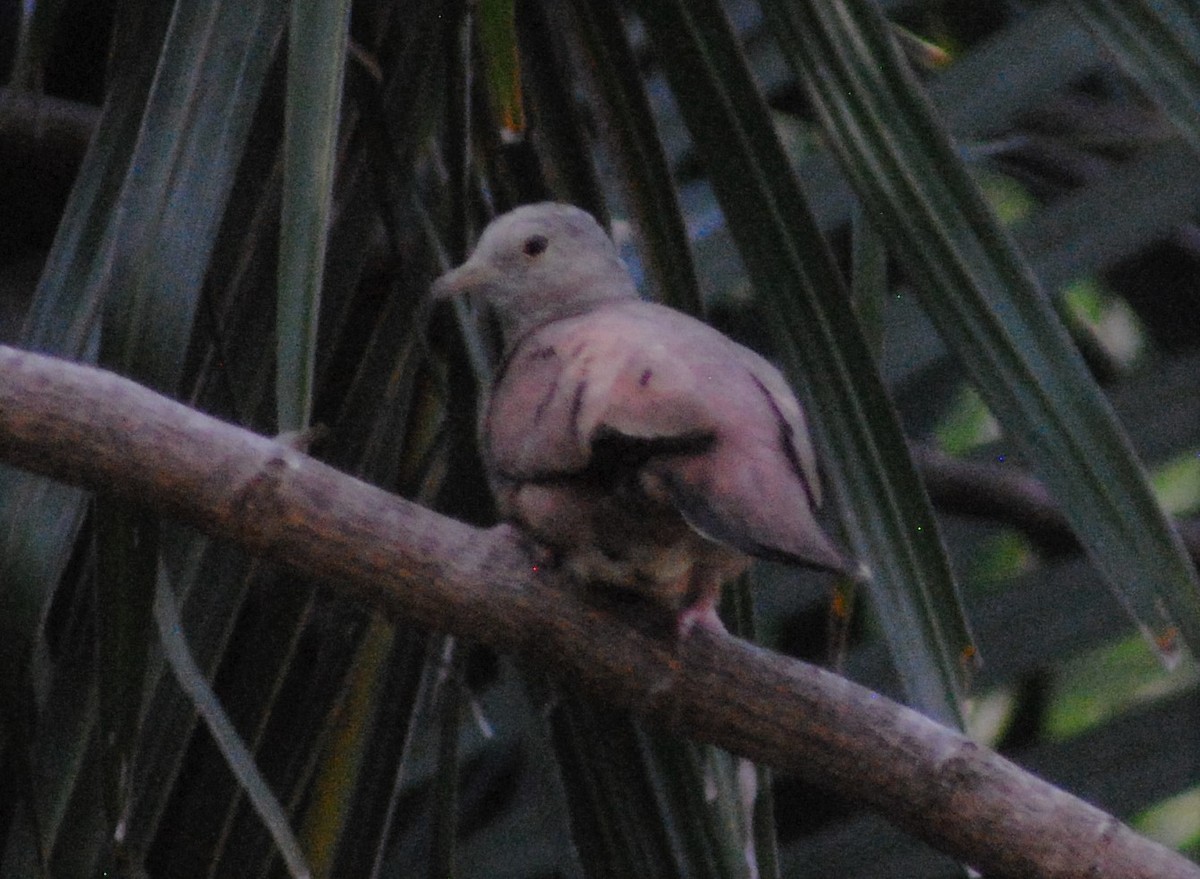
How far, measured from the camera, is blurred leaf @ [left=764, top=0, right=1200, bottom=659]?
1.71 metres

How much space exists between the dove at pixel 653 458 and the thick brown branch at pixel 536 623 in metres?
0.09

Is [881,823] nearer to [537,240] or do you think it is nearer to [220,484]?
[537,240]

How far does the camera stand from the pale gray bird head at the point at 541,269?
241 centimetres

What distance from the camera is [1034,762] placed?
304cm

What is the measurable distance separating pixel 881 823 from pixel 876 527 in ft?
4.49

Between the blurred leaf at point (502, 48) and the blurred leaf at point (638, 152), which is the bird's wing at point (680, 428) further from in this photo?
the blurred leaf at point (502, 48)

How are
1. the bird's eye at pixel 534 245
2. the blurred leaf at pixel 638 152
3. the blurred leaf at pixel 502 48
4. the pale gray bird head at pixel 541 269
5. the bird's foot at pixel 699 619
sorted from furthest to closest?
the bird's eye at pixel 534 245, the pale gray bird head at pixel 541 269, the blurred leaf at pixel 638 152, the bird's foot at pixel 699 619, the blurred leaf at pixel 502 48

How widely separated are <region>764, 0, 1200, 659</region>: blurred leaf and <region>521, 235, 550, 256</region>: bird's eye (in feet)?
2.10

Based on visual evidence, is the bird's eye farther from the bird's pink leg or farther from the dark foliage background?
the bird's pink leg

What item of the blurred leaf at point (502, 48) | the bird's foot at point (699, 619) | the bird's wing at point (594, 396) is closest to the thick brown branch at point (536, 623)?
the bird's foot at point (699, 619)

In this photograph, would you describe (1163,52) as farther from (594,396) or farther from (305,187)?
(305,187)

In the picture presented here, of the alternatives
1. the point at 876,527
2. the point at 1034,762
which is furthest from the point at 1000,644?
the point at 876,527

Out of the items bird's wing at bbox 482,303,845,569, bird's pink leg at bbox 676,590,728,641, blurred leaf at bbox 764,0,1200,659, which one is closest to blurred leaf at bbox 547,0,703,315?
bird's wing at bbox 482,303,845,569

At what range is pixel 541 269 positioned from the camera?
262 cm
